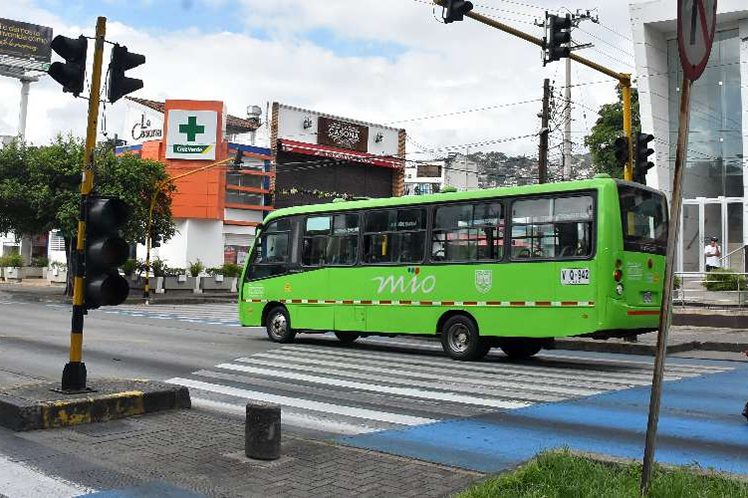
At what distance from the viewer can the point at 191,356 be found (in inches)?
565

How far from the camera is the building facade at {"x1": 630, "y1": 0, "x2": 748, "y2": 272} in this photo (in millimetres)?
32781

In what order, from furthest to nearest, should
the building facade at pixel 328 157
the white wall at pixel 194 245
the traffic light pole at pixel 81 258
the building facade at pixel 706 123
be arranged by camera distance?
the building facade at pixel 328 157 < the white wall at pixel 194 245 < the building facade at pixel 706 123 < the traffic light pole at pixel 81 258

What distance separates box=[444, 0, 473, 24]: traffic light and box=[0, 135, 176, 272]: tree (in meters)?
25.7

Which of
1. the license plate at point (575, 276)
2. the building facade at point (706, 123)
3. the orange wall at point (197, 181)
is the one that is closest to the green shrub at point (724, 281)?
the building facade at point (706, 123)

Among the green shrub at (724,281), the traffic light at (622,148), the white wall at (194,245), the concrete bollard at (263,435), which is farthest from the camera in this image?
the white wall at (194,245)

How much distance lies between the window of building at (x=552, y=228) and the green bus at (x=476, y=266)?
0.06ft

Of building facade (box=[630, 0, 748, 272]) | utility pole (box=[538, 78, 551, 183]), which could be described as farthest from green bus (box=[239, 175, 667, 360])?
building facade (box=[630, 0, 748, 272])

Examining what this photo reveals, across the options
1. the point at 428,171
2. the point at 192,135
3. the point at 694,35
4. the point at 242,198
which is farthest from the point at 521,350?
the point at 428,171

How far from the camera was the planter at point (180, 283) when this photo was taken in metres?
44.1

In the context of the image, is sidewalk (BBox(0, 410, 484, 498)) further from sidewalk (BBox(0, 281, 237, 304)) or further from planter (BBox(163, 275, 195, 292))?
planter (BBox(163, 275, 195, 292))

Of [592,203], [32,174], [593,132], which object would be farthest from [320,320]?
[593,132]

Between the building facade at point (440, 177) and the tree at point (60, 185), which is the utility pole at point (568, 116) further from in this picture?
the building facade at point (440, 177)

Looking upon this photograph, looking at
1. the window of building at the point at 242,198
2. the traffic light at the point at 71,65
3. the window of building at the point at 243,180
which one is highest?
the window of building at the point at 243,180

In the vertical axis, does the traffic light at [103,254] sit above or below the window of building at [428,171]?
below
